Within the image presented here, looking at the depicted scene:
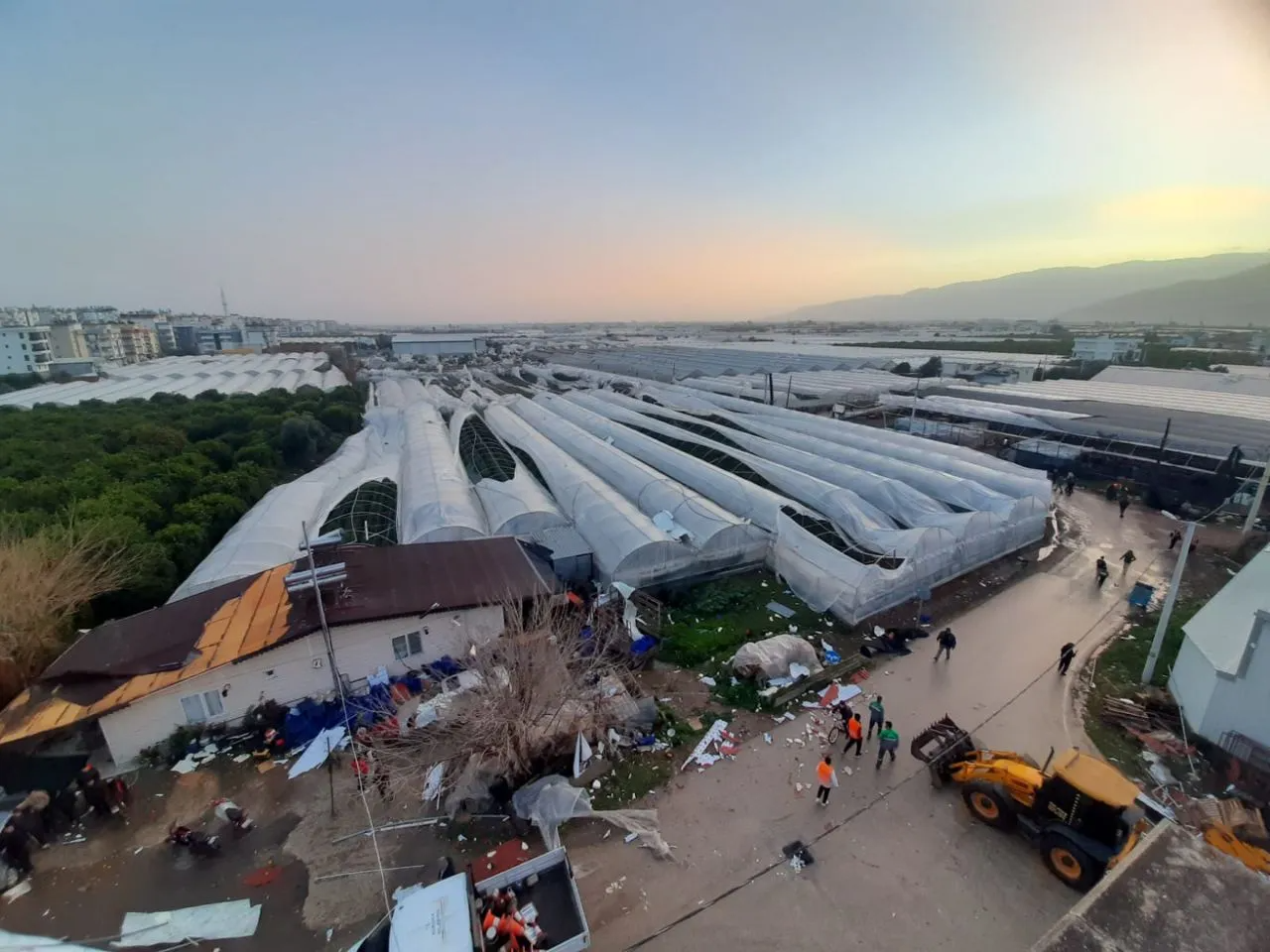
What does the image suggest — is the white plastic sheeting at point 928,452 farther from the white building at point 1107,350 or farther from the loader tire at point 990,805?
the white building at point 1107,350

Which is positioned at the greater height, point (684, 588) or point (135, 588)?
point (135, 588)

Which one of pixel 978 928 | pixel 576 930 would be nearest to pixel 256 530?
pixel 576 930

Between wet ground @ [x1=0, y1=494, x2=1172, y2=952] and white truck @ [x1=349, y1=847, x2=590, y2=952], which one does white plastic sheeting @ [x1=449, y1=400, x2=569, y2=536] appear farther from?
white truck @ [x1=349, y1=847, x2=590, y2=952]

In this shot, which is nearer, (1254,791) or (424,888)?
(424,888)

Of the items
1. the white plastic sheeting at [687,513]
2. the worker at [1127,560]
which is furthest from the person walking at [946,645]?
the worker at [1127,560]

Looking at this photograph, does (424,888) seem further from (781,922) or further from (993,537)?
(993,537)

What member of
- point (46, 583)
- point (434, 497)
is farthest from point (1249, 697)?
point (46, 583)
